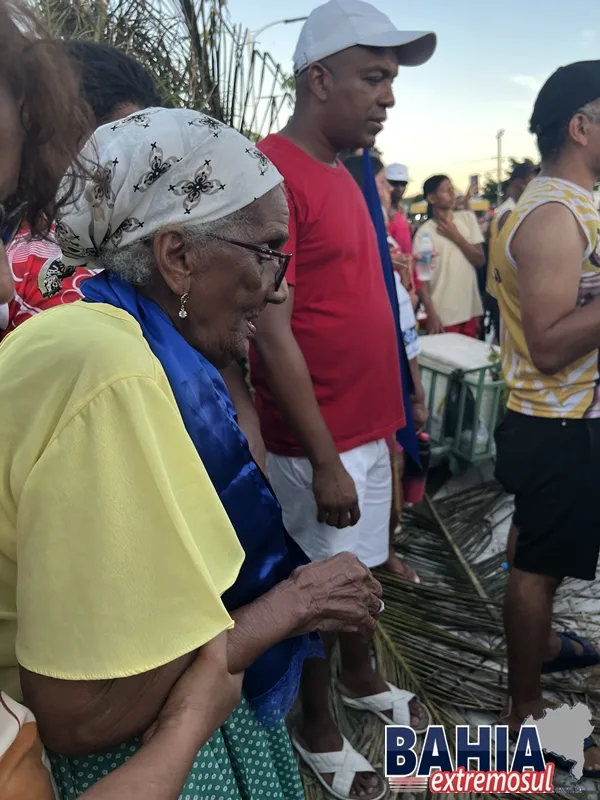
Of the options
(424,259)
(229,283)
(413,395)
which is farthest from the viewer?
(424,259)

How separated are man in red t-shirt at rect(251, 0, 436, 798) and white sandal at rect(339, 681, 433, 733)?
22 cm

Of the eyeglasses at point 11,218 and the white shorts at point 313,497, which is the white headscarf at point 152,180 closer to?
the eyeglasses at point 11,218

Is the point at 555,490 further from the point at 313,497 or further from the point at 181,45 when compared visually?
the point at 181,45

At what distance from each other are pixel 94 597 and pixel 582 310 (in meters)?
1.45

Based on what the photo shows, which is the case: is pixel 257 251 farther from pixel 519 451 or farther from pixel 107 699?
pixel 519 451

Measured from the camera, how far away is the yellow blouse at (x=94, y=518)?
72 centimetres

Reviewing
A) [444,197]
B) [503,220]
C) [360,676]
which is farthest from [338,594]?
[444,197]

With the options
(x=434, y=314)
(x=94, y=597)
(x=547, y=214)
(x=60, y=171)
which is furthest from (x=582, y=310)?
(x=434, y=314)

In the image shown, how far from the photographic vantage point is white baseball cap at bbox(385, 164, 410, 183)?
647 cm

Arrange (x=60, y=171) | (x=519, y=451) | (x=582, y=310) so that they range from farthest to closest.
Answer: (x=519, y=451), (x=582, y=310), (x=60, y=171)

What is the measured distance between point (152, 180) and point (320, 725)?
1.68 m

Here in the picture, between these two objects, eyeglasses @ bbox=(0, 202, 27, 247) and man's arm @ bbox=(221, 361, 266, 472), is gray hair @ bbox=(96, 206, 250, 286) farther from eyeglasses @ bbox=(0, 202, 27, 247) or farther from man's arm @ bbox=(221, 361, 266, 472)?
man's arm @ bbox=(221, 361, 266, 472)

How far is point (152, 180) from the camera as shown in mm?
1001

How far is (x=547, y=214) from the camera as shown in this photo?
5.58 ft
